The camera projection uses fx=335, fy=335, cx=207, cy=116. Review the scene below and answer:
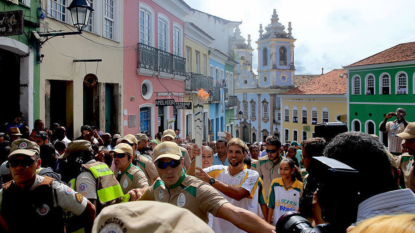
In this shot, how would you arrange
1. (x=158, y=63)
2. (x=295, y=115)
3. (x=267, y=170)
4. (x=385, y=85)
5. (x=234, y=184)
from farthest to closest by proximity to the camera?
(x=295, y=115)
(x=385, y=85)
(x=158, y=63)
(x=267, y=170)
(x=234, y=184)

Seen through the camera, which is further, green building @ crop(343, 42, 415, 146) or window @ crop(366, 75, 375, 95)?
window @ crop(366, 75, 375, 95)

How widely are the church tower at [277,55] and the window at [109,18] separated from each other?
155 ft

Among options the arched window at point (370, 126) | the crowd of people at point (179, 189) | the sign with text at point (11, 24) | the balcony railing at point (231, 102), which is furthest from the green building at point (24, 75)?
the arched window at point (370, 126)

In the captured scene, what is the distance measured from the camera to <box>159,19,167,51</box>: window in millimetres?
17202

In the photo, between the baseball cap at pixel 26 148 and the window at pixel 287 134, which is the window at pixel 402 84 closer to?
the window at pixel 287 134

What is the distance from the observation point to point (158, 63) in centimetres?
1647

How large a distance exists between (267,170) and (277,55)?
54620 mm

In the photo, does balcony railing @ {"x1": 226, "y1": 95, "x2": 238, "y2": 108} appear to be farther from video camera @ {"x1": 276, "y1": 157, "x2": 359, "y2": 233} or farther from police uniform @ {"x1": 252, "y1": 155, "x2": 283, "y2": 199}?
video camera @ {"x1": 276, "y1": 157, "x2": 359, "y2": 233}

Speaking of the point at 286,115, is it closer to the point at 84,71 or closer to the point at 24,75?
the point at 84,71

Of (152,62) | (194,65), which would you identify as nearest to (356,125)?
(194,65)

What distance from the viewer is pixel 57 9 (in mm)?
10250

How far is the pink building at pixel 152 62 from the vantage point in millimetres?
14315

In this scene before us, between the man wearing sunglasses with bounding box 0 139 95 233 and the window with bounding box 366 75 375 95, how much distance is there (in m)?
35.5

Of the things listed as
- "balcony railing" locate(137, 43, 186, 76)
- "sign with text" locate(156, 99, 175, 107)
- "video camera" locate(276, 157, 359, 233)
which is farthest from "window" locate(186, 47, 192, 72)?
"video camera" locate(276, 157, 359, 233)
